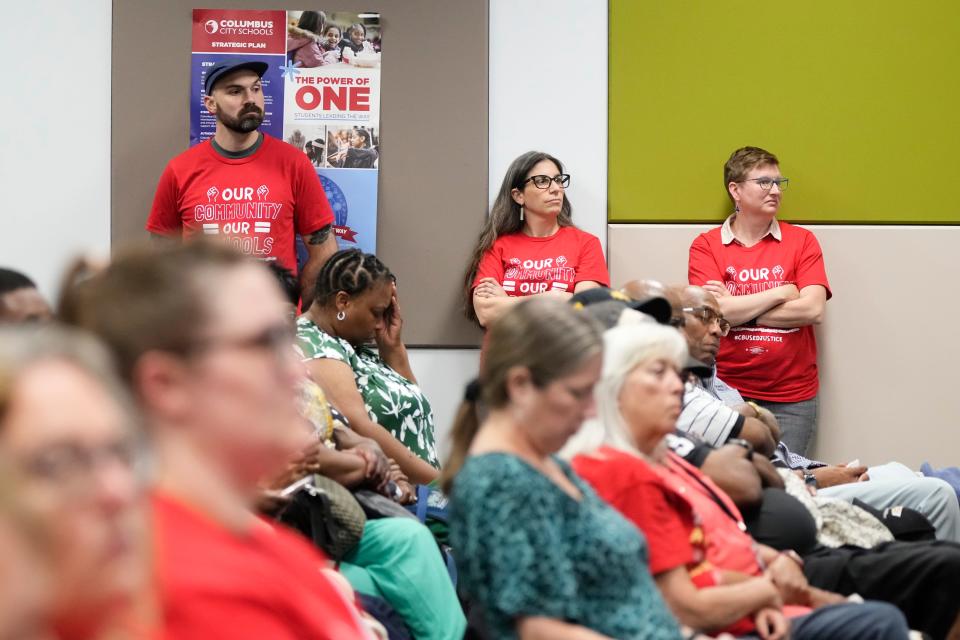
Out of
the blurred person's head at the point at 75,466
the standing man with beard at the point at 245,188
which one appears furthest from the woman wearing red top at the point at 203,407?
the standing man with beard at the point at 245,188

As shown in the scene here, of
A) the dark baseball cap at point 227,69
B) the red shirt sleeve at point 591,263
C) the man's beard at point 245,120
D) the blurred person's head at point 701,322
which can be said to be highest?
the dark baseball cap at point 227,69

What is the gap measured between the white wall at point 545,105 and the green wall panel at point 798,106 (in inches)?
4.4

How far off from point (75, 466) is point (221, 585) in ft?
1.13

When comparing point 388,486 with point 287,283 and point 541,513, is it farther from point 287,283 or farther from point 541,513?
point 541,513

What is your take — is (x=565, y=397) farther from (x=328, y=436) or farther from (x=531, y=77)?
(x=531, y=77)

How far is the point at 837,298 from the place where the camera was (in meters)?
4.99

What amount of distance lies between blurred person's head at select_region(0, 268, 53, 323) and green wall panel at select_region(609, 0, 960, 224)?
3450mm

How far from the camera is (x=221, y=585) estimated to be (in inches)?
41.2

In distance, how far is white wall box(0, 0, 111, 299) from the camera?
4.64m

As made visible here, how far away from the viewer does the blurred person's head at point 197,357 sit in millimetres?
1049

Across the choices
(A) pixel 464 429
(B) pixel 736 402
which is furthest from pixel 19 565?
(B) pixel 736 402

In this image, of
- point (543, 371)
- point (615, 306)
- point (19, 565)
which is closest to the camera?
point (19, 565)

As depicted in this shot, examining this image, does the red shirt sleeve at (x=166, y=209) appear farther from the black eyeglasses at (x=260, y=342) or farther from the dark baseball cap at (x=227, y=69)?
the black eyeglasses at (x=260, y=342)

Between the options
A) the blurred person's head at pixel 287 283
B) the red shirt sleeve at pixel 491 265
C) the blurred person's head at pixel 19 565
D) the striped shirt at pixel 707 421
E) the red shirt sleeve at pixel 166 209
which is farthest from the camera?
the red shirt sleeve at pixel 491 265
